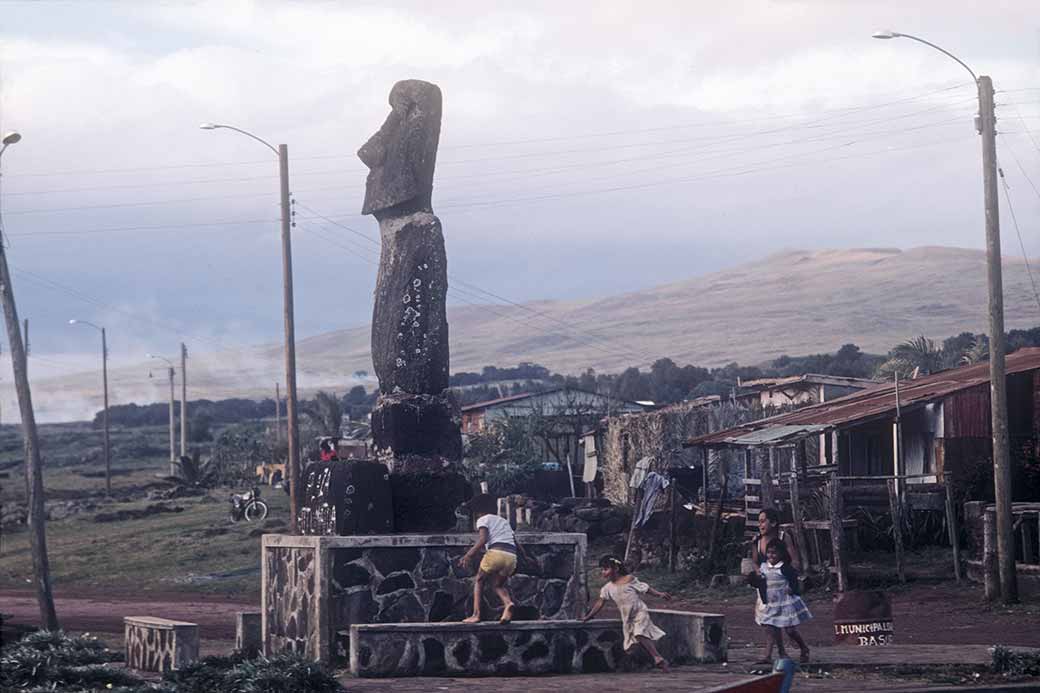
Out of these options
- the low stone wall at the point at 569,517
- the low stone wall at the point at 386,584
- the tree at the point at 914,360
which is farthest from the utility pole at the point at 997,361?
the tree at the point at 914,360

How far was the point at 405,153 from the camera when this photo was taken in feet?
63.3

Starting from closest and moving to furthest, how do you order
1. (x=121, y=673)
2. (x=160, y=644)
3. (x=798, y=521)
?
(x=121, y=673)
(x=160, y=644)
(x=798, y=521)

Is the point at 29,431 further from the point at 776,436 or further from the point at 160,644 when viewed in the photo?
the point at 776,436

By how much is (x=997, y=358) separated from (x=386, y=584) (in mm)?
12477

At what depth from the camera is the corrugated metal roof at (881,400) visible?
106 feet

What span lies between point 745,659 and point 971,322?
11359 centimetres

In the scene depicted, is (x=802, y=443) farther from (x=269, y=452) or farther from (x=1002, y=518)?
(x=269, y=452)

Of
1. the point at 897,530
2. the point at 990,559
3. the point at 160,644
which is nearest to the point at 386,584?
the point at 160,644

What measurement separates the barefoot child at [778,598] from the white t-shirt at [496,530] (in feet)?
8.72

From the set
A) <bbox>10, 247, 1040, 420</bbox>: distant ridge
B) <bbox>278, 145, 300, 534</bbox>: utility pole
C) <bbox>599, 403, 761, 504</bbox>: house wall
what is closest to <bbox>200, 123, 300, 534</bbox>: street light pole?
<bbox>278, 145, 300, 534</bbox>: utility pole

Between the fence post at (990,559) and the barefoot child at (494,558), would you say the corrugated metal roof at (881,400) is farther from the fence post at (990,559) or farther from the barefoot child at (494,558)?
the barefoot child at (494,558)

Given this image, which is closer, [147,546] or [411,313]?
[411,313]

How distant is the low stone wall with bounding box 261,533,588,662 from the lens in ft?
59.0

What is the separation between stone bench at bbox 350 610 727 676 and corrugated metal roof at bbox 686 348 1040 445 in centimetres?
1433
